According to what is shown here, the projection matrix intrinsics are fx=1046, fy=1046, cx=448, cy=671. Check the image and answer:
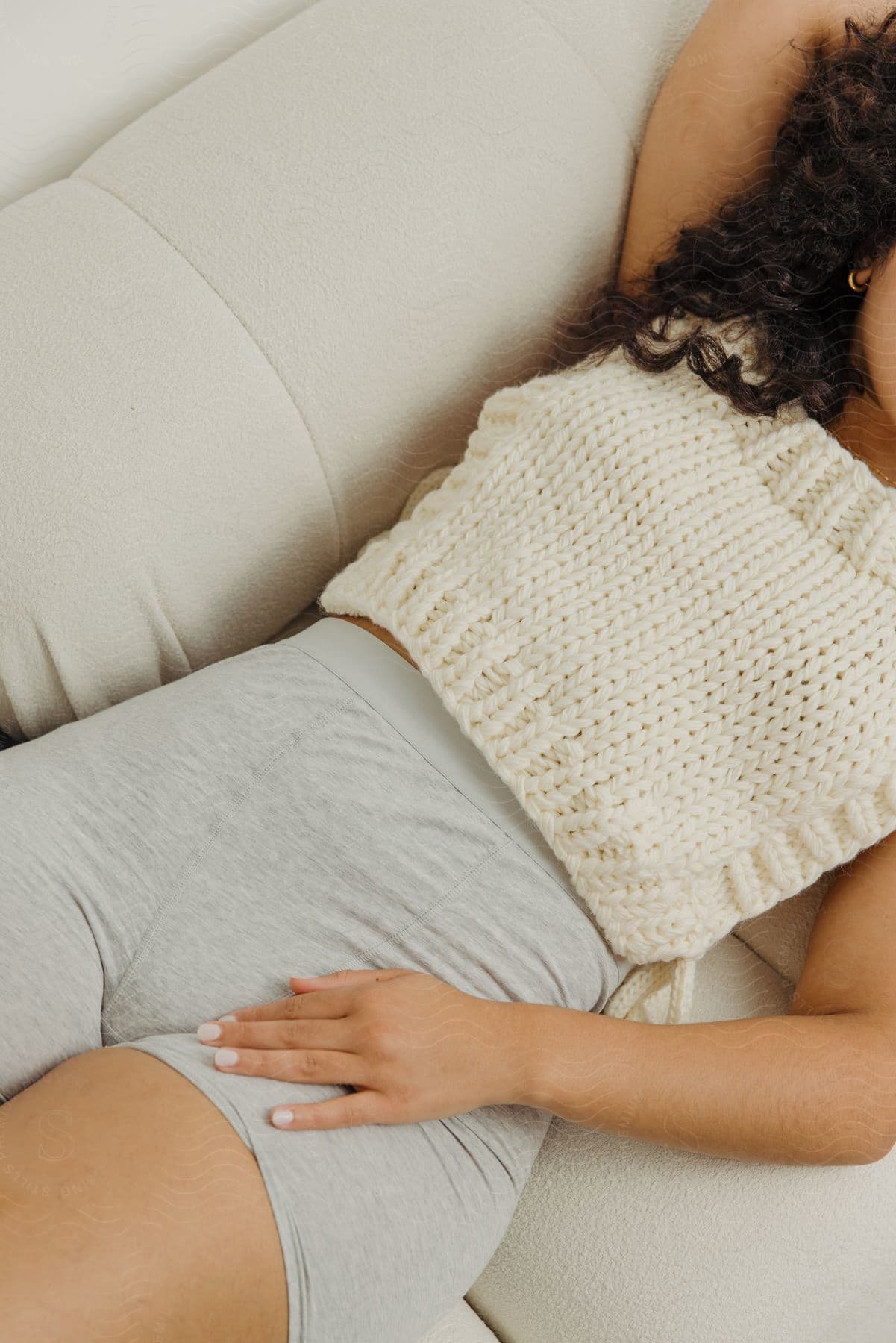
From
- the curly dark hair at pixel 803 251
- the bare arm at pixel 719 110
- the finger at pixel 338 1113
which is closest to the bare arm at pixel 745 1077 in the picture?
the finger at pixel 338 1113

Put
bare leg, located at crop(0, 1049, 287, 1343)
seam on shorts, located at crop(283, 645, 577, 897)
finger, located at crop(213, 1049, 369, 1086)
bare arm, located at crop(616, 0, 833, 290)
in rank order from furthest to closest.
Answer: bare arm, located at crop(616, 0, 833, 290) → seam on shorts, located at crop(283, 645, 577, 897) → finger, located at crop(213, 1049, 369, 1086) → bare leg, located at crop(0, 1049, 287, 1343)

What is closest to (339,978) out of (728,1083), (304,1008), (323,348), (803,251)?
(304,1008)

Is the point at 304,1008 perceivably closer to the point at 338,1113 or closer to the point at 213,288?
the point at 338,1113

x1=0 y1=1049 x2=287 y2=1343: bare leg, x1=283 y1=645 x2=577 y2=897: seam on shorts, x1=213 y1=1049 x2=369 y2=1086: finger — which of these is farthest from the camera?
x1=283 y1=645 x2=577 y2=897: seam on shorts

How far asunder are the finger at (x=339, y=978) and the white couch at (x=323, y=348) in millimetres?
251

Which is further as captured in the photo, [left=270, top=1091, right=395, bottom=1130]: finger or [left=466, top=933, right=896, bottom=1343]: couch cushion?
[left=466, top=933, right=896, bottom=1343]: couch cushion

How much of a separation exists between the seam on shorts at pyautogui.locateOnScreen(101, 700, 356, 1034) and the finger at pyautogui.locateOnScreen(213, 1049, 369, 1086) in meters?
0.09

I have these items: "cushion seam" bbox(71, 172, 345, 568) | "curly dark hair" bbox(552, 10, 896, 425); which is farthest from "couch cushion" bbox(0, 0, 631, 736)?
"curly dark hair" bbox(552, 10, 896, 425)

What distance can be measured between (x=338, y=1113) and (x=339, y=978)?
3.5 inches

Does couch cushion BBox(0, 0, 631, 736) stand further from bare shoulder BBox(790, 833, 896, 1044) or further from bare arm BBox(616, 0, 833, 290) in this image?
bare shoulder BBox(790, 833, 896, 1044)

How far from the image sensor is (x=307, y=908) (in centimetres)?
75

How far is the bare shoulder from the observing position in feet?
2.46

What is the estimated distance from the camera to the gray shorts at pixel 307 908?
26.4 inches

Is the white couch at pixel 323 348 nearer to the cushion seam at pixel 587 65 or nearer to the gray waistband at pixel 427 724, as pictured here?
the cushion seam at pixel 587 65
